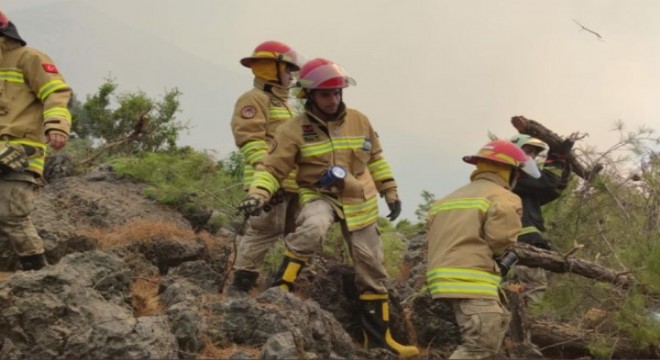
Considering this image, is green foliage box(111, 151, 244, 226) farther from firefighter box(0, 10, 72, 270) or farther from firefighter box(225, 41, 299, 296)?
firefighter box(0, 10, 72, 270)

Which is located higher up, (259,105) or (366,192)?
(259,105)

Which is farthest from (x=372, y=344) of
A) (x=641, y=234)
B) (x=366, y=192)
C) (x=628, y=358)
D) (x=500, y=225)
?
(x=641, y=234)

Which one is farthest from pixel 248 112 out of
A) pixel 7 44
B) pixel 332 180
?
pixel 7 44

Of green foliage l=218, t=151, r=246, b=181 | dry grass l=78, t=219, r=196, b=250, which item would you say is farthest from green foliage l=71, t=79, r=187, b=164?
dry grass l=78, t=219, r=196, b=250

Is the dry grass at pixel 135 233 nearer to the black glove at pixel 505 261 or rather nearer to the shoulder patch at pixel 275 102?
the shoulder patch at pixel 275 102

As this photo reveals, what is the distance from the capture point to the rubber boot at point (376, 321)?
21.1 feet

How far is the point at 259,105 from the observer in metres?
7.06

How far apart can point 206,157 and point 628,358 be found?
21.3ft

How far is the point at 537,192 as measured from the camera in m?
8.40

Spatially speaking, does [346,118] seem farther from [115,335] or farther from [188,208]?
[188,208]

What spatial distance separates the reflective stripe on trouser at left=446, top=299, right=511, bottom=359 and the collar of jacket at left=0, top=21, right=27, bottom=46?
13.0ft

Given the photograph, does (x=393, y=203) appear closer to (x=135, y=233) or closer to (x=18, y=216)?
(x=18, y=216)

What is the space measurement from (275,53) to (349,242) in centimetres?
184

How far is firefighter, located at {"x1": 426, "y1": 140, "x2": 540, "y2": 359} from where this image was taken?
5473mm
